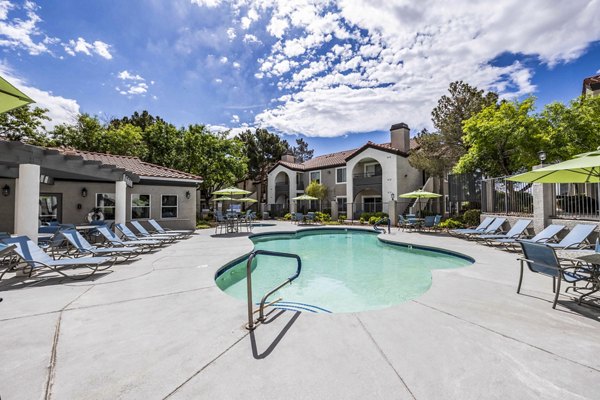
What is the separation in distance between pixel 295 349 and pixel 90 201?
1549cm

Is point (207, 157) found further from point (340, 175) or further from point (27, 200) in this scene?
point (27, 200)

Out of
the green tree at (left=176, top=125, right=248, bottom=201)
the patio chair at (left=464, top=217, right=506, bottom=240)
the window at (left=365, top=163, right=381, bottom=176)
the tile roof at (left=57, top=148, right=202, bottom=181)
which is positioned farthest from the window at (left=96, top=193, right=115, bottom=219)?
the window at (left=365, top=163, right=381, bottom=176)

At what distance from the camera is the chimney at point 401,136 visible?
24278mm

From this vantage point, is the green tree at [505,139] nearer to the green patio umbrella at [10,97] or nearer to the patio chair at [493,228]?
the patio chair at [493,228]

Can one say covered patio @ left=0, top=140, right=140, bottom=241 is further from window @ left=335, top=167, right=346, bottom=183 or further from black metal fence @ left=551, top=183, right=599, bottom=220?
window @ left=335, top=167, right=346, bottom=183

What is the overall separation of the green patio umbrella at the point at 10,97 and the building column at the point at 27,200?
4.13 meters

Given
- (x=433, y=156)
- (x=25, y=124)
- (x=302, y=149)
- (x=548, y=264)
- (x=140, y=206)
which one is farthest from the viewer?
(x=302, y=149)

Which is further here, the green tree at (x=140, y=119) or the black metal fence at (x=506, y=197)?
the green tree at (x=140, y=119)

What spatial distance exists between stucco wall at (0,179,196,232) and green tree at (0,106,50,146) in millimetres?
12358

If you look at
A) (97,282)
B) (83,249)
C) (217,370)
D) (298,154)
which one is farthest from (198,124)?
(298,154)

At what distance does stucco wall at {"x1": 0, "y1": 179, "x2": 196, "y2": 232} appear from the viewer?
1215 centimetres

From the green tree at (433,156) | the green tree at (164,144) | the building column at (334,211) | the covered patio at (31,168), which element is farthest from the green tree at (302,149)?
the covered patio at (31,168)

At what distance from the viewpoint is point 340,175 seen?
29375 mm

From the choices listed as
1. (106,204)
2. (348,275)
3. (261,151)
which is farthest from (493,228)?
(261,151)
